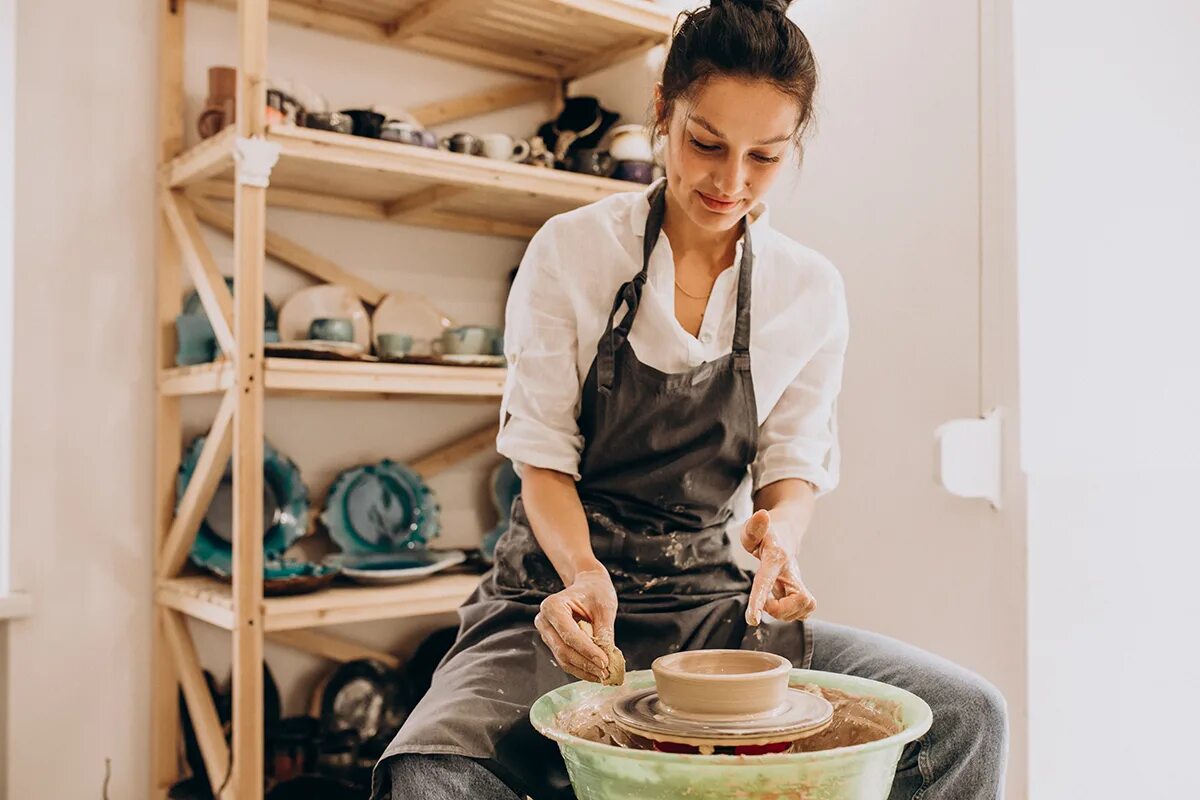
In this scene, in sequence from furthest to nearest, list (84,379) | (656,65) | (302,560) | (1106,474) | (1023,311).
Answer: (656,65), (302,560), (84,379), (1106,474), (1023,311)

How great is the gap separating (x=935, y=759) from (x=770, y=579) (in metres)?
0.30

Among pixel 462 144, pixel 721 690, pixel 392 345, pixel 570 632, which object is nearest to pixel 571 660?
pixel 570 632

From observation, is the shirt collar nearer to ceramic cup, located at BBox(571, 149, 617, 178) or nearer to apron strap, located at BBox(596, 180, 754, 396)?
apron strap, located at BBox(596, 180, 754, 396)

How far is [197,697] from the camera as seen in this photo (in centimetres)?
255

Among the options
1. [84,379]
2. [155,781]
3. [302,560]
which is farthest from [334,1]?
[155,781]

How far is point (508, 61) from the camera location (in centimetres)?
326

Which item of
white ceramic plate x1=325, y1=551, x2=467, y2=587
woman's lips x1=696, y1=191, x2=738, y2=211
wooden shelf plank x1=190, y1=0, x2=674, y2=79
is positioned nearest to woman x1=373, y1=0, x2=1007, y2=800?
woman's lips x1=696, y1=191, x2=738, y2=211

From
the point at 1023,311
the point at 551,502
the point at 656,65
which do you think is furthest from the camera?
the point at 656,65

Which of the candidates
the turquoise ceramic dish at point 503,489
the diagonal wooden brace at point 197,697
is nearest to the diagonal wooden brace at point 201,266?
A: the diagonal wooden brace at point 197,697

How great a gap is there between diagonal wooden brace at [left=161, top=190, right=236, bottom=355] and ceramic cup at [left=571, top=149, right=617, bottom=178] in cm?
99

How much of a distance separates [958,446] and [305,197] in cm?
181

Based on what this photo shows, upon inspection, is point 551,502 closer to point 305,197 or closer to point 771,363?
point 771,363

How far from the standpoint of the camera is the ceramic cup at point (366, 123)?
254cm

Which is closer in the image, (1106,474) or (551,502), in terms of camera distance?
(551,502)
